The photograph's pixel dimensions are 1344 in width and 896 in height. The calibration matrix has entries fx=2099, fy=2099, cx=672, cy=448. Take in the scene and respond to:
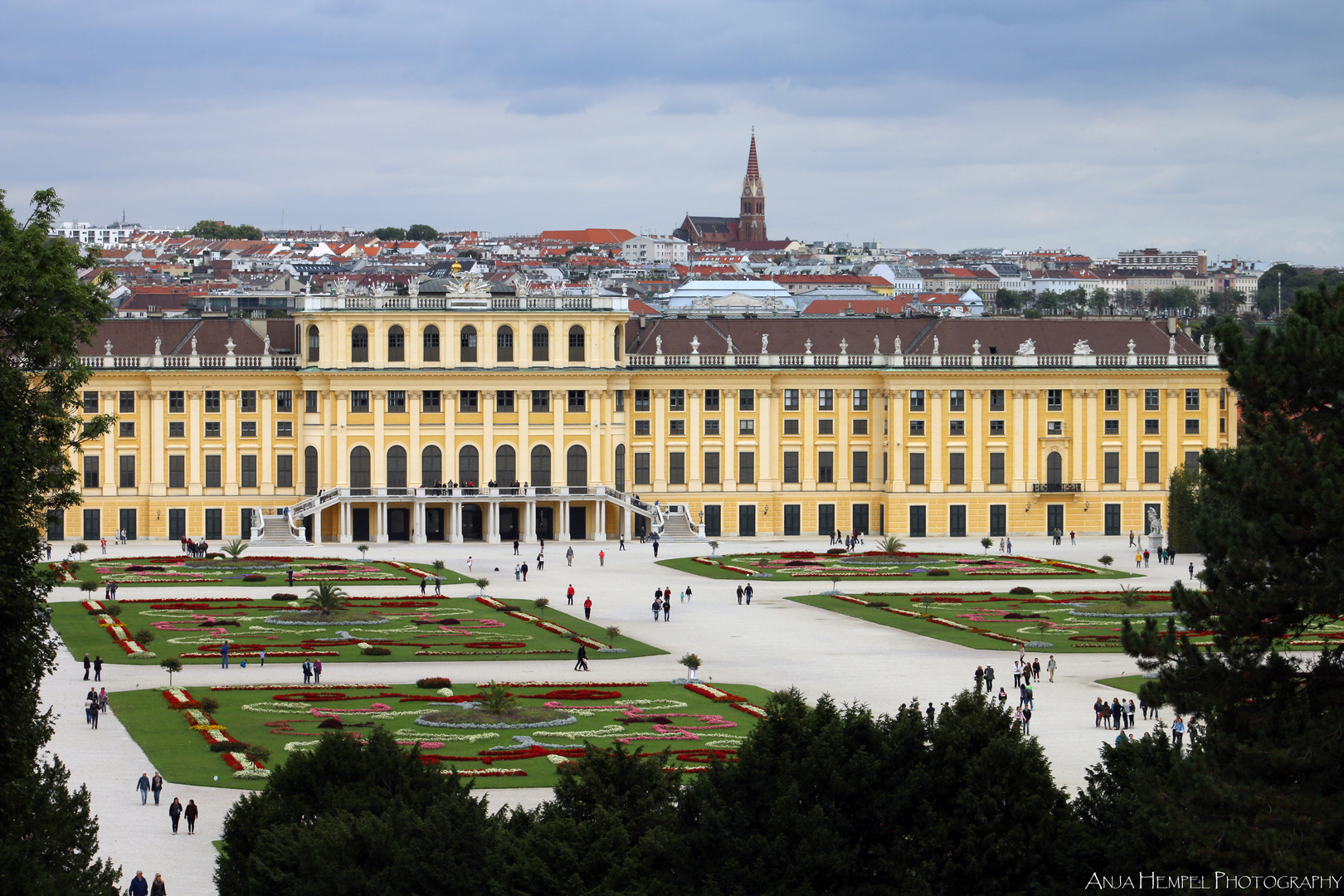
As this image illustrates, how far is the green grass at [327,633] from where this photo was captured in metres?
61.4

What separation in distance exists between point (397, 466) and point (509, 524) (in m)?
6.38

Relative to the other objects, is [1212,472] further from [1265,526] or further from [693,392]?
[693,392]

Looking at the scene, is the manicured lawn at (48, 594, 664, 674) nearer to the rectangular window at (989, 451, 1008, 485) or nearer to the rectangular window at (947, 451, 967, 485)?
the rectangular window at (947, 451, 967, 485)

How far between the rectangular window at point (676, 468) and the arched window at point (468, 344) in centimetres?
1137

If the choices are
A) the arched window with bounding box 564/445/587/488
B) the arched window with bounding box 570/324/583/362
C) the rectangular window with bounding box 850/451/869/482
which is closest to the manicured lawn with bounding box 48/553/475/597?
the arched window with bounding box 564/445/587/488

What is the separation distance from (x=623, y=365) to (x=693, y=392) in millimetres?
3873

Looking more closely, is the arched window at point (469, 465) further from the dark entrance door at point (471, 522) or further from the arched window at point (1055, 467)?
the arched window at point (1055, 467)

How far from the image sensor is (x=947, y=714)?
33.1 metres

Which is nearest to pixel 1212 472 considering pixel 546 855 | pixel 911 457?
pixel 546 855

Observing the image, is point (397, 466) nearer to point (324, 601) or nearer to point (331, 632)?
point (324, 601)

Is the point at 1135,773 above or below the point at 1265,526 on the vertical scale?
below

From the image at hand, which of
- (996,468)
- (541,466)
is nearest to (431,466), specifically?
(541,466)

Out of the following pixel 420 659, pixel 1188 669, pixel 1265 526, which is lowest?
pixel 420 659

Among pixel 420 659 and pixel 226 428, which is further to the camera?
pixel 226 428
